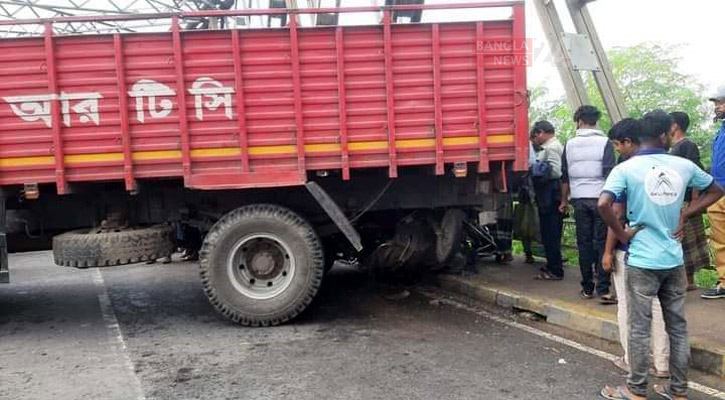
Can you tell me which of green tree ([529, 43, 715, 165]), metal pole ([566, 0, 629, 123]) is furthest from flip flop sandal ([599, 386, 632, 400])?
green tree ([529, 43, 715, 165])

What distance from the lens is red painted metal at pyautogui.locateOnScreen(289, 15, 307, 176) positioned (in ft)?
16.4

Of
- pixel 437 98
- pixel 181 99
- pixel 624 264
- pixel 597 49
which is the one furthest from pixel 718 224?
pixel 181 99

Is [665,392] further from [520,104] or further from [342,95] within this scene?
[342,95]

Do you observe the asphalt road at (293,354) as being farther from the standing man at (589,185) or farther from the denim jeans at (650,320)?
the standing man at (589,185)

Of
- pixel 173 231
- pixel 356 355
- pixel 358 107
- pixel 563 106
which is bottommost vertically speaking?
pixel 356 355

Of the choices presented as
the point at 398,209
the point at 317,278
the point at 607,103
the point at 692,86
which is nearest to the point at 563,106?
the point at 692,86

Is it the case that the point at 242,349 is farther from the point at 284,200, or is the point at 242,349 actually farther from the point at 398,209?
the point at 398,209

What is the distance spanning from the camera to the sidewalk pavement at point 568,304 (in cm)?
405

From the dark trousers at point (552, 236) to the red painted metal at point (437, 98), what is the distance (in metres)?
1.58

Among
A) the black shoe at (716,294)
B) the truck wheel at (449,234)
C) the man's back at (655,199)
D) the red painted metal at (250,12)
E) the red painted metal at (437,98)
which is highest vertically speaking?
the red painted metal at (250,12)

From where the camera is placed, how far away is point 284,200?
5.59 metres

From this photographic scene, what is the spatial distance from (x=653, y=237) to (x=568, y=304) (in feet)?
6.77

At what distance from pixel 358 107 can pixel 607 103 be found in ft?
11.1

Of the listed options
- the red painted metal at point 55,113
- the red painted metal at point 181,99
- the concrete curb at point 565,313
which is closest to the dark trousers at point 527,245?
the concrete curb at point 565,313
